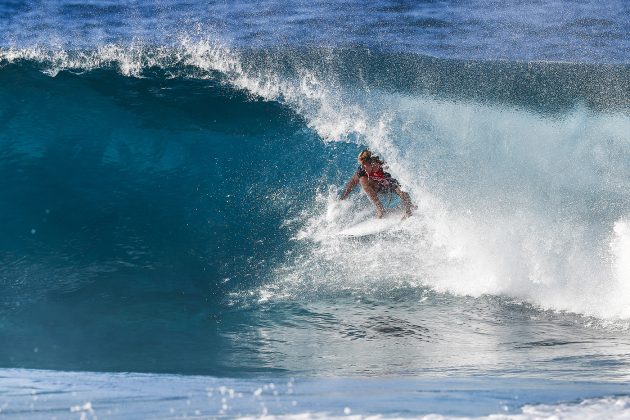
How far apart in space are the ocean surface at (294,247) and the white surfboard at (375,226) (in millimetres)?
75

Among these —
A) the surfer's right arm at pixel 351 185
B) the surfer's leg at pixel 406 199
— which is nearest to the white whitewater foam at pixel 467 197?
the surfer's leg at pixel 406 199

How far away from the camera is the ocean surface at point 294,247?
459cm

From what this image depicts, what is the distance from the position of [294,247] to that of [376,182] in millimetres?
1255

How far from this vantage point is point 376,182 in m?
8.98

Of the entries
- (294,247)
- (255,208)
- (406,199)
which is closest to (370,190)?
(406,199)

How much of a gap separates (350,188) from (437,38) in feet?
37.9

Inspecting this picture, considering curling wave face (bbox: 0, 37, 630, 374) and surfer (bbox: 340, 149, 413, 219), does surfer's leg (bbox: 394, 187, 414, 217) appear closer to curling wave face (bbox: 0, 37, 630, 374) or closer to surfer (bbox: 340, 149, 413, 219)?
surfer (bbox: 340, 149, 413, 219)

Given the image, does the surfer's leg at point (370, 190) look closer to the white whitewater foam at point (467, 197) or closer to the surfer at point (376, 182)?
the surfer at point (376, 182)

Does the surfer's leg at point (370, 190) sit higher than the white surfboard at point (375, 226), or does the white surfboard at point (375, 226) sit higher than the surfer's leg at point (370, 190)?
the surfer's leg at point (370, 190)

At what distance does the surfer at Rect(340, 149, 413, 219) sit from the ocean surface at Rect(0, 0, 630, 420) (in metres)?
0.32

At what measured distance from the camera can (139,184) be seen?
33.8ft

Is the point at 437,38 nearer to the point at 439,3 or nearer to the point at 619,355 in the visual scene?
the point at 439,3

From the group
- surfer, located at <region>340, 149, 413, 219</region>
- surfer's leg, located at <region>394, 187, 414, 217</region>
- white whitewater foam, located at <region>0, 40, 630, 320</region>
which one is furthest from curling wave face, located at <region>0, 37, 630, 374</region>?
surfer, located at <region>340, 149, 413, 219</region>

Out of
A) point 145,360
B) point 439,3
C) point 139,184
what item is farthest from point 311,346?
point 439,3
